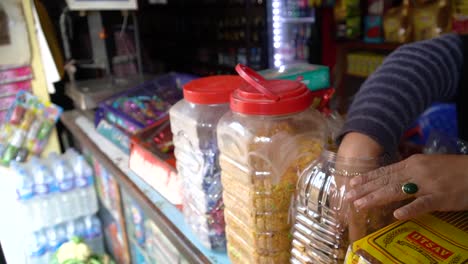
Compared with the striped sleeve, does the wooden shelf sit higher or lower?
lower

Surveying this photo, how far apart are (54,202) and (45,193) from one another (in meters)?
0.09

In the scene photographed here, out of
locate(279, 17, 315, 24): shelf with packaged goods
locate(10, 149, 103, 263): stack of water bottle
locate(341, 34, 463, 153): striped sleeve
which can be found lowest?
locate(10, 149, 103, 263): stack of water bottle

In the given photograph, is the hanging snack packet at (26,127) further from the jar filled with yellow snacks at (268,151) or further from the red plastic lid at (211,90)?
the jar filled with yellow snacks at (268,151)

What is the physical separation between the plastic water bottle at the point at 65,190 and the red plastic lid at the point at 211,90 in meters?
1.67

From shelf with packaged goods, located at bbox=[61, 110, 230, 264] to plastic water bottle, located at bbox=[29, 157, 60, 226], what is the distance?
316mm

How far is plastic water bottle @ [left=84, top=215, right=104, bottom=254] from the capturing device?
2502 mm

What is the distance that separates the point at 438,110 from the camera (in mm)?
2166

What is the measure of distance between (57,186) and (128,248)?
26.0 inches

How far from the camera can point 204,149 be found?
0.95 meters

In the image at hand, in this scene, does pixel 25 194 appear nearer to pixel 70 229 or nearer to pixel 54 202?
pixel 54 202

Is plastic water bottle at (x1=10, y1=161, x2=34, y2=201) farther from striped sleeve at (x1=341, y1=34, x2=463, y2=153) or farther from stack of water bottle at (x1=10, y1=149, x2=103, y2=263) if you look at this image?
striped sleeve at (x1=341, y1=34, x2=463, y2=153)

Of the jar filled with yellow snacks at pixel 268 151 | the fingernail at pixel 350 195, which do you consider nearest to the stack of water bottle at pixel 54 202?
the jar filled with yellow snacks at pixel 268 151

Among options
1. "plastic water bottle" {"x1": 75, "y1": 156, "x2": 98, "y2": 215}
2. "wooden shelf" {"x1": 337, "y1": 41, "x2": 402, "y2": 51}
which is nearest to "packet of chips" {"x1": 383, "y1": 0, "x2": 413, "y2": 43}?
"wooden shelf" {"x1": 337, "y1": 41, "x2": 402, "y2": 51}

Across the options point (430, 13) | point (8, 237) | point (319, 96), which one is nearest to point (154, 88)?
point (8, 237)
